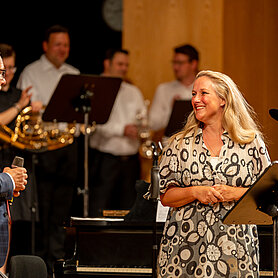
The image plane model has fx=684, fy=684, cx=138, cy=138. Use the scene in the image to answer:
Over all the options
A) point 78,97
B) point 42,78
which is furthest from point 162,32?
point 78,97

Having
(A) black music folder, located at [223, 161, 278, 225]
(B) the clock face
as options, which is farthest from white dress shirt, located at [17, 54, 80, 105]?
(A) black music folder, located at [223, 161, 278, 225]

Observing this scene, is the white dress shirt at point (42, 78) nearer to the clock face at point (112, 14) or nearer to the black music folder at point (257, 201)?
the clock face at point (112, 14)

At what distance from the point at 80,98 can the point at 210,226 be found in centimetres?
270

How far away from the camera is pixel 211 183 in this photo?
351 cm

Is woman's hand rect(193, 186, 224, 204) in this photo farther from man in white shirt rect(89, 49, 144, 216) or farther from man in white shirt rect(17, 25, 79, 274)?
man in white shirt rect(89, 49, 144, 216)

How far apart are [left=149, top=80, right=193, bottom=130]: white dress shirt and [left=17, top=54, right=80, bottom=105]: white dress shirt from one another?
94cm

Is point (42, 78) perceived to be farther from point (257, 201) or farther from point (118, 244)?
point (257, 201)

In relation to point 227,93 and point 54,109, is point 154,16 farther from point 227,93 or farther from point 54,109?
point 227,93

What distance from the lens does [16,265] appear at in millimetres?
3482

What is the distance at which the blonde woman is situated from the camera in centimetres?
344

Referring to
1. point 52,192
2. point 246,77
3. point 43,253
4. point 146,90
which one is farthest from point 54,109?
point 246,77

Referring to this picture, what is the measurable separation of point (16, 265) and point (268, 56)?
4.91m

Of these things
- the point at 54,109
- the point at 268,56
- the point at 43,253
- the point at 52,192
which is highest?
the point at 268,56

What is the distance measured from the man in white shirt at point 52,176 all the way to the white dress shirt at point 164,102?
0.96 metres
